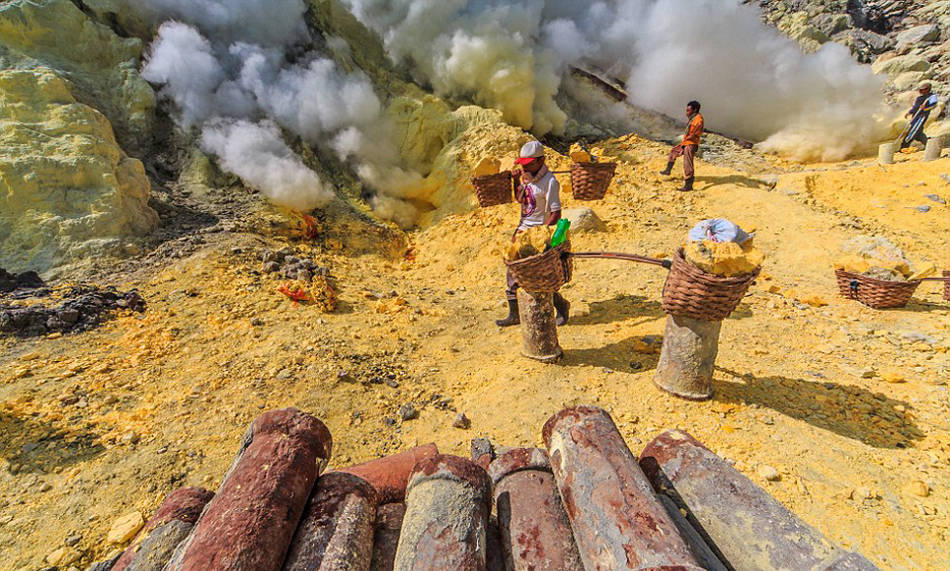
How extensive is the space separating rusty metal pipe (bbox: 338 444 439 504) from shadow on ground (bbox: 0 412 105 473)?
2.21 m

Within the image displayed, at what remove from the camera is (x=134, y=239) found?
5.50 meters

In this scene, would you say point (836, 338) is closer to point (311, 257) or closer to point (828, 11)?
point (311, 257)

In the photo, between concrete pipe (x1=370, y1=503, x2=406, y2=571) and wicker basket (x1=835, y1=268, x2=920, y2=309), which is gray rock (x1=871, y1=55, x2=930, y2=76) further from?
concrete pipe (x1=370, y1=503, x2=406, y2=571)

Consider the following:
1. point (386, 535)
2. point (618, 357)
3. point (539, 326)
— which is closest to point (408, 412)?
point (539, 326)

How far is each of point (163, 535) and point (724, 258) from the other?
10.6 ft

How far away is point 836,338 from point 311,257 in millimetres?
6646

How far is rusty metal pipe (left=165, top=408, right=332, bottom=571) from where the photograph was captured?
1293mm

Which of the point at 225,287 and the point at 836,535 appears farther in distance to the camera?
the point at 225,287

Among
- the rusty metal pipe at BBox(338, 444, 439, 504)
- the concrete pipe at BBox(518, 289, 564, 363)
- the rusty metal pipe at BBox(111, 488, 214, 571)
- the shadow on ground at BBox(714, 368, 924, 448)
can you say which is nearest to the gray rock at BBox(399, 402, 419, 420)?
the rusty metal pipe at BBox(338, 444, 439, 504)

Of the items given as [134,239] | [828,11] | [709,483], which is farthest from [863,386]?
[828,11]

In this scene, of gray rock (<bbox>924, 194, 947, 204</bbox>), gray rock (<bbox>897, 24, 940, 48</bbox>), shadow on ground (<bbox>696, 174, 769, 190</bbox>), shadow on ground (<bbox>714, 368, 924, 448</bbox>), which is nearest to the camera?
shadow on ground (<bbox>714, 368, 924, 448</bbox>)

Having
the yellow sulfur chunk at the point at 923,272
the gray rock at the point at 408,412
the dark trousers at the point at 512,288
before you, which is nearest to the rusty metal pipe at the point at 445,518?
the gray rock at the point at 408,412

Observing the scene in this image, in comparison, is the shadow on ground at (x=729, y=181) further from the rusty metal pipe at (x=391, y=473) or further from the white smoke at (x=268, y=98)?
the rusty metal pipe at (x=391, y=473)

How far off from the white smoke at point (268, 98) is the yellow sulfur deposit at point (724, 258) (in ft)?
22.3
